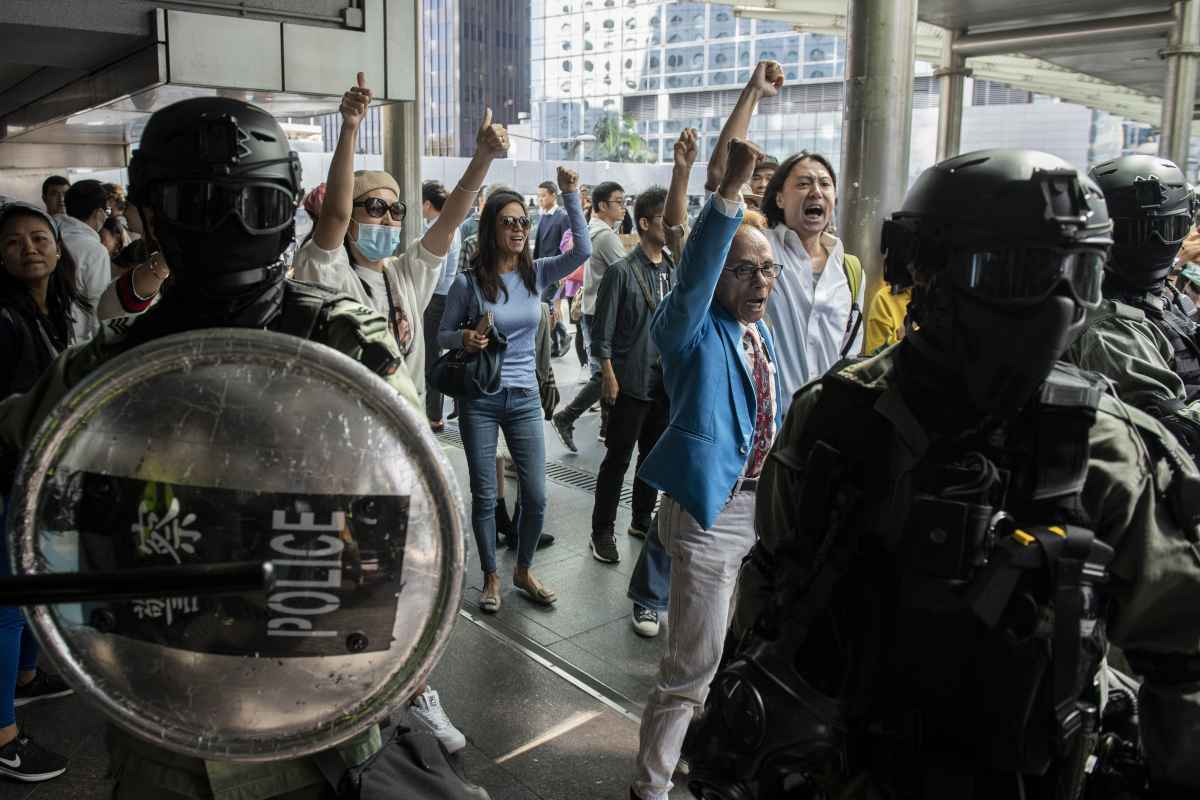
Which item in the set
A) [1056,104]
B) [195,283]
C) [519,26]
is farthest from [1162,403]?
[519,26]

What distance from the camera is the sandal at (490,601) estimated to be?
4457 mm

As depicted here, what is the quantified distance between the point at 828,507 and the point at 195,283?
3.72ft

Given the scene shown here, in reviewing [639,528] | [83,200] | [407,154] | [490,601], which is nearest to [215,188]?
[490,601]

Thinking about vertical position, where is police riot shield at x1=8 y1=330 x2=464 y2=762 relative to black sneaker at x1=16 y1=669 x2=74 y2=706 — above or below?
above

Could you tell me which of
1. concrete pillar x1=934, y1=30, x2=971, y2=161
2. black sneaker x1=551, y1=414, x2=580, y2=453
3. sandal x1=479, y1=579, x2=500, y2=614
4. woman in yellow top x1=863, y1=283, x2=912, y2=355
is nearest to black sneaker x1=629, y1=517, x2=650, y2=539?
sandal x1=479, y1=579, x2=500, y2=614

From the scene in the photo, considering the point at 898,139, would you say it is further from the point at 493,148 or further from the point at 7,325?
the point at 7,325

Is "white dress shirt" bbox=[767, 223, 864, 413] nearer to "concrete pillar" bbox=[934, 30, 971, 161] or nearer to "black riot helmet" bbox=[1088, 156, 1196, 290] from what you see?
"black riot helmet" bbox=[1088, 156, 1196, 290]

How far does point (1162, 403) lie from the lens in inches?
98.4

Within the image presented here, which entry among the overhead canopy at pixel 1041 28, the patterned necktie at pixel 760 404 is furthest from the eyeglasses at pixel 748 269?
the overhead canopy at pixel 1041 28

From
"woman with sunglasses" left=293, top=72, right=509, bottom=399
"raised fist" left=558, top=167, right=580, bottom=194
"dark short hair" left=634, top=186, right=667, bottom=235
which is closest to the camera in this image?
"woman with sunglasses" left=293, top=72, right=509, bottom=399

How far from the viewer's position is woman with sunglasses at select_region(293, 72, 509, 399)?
3211 millimetres

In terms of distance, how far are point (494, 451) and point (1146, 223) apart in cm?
281

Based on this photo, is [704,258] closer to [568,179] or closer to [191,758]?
[191,758]

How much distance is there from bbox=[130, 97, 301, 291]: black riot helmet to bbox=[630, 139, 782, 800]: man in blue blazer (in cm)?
137
